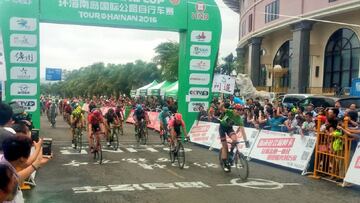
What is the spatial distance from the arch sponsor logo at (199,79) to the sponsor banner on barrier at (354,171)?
1058 cm

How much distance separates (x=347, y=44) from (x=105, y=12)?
24910 millimetres

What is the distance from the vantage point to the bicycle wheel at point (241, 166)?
1023 centimetres

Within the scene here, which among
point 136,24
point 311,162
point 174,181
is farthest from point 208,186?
point 136,24

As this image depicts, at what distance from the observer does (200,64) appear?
64.4ft

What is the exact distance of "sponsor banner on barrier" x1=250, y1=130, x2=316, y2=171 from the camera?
11492mm

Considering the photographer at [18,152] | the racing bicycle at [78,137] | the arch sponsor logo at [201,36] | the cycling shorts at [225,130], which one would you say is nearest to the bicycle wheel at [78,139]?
the racing bicycle at [78,137]

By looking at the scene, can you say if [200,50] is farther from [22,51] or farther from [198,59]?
[22,51]

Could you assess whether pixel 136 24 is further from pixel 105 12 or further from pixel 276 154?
pixel 276 154

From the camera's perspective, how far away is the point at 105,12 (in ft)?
57.4

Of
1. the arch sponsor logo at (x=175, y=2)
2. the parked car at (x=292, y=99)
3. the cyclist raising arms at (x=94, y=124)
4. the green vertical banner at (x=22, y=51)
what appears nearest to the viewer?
the cyclist raising arms at (x=94, y=124)

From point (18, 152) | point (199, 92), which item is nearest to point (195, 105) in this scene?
point (199, 92)

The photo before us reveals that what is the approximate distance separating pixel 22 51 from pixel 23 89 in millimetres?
1461

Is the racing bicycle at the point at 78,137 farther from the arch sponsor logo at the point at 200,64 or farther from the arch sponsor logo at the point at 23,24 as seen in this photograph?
the arch sponsor logo at the point at 200,64

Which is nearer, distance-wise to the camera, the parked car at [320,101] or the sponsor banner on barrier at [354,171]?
the sponsor banner on barrier at [354,171]
